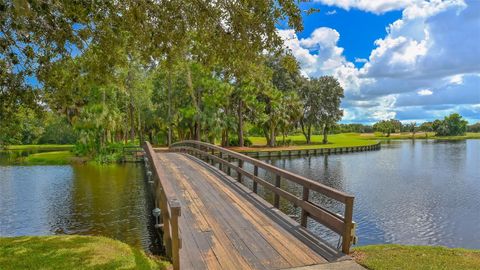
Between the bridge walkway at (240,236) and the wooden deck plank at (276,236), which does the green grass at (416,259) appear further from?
the wooden deck plank at (276,236)

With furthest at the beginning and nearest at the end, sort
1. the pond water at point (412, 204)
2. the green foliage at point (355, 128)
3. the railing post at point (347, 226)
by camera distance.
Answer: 1. the green foliage at point (355, 128)
2. the pond water at point (412, 204)
3. the railing post at point (347, 226)

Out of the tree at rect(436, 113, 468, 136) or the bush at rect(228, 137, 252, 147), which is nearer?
the bush at rect(228, 137, 252, 147)

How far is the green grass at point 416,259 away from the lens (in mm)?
6582

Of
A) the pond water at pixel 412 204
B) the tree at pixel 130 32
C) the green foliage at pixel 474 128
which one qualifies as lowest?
the pond water at pixel 412 204

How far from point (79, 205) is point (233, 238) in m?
15.5

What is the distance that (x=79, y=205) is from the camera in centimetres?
1981

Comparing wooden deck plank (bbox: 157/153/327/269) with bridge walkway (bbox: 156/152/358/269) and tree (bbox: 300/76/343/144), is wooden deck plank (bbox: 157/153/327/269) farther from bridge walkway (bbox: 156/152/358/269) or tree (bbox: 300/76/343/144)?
tree (bbox: 300/76/343/144)

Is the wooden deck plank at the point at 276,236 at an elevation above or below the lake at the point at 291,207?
above

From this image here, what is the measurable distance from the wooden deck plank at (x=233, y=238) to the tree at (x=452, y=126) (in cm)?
14970

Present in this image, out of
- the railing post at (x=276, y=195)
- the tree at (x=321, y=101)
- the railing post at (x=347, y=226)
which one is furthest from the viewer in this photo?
the tree at (x=321, y=101)

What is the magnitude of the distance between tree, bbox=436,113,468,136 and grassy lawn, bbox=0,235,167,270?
152m

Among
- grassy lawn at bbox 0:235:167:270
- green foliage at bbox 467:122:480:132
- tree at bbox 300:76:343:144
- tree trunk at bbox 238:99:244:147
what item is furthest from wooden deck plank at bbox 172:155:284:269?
green foliage at bbox 467:122:480:132

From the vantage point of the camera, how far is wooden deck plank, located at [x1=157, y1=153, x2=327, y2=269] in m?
5.99

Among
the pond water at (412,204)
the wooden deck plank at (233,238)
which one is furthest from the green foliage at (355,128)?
the wooden deck plank at (233,238)
